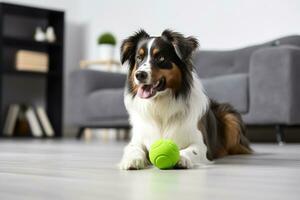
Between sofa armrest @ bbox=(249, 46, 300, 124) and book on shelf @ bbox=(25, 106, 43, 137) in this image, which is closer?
sofa armrest @ bbox=(249, 46, 300, 124)

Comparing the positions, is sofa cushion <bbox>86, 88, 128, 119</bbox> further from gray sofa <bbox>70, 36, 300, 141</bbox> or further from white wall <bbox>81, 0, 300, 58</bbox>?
white wall <bbox>81, 0, 300, 58</bbox>

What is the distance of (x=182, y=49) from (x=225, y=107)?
79 cm

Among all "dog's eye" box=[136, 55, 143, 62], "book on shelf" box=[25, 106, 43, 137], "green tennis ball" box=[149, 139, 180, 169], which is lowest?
"book on shelf" box=[25, 106, 43, 137]

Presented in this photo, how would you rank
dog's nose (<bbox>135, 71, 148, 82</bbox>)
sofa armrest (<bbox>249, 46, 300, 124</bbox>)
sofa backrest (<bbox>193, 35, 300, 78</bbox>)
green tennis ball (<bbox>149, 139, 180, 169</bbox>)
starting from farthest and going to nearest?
sofa backrest (<bbox>193, 35, 300, 78</bbox>), sofa armrest (<bbox>249, 46, 300, 124</bbox>), dog's nose (<bbox>135, 71, 148, 82</bbox>), green tennis ball (<bbox>149, 139, 180, 169</bbox>)

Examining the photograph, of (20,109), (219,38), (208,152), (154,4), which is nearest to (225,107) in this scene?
(208,152)

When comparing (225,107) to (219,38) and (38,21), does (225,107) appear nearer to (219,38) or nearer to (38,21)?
(219,38)

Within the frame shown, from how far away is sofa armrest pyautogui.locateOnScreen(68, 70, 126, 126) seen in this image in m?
5.42

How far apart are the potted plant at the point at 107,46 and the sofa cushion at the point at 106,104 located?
4.22ft

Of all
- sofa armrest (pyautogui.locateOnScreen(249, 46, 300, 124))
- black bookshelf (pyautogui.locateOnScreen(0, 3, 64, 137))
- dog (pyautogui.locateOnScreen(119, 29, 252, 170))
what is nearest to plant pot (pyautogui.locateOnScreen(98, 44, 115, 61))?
black bookshelf (pyautogui.locateOnScreen(0, 3, 64, 137))

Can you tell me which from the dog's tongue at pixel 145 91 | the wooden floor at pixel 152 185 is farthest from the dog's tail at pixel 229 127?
the wooden floor at pixel 152 185

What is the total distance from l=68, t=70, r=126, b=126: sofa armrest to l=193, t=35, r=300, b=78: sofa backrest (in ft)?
3.21

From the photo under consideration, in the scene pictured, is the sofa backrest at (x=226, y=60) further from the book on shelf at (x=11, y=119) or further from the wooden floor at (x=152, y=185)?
the wooden floor at (x=152, y=185)

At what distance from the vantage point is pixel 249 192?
1.04m

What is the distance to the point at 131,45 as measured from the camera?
2020 millimetres
